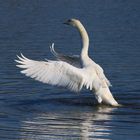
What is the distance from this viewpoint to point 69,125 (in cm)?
1596

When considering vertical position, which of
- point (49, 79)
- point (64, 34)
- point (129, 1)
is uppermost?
point (129, 1)

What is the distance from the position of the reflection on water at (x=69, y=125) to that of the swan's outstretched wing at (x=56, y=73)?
1.99ft

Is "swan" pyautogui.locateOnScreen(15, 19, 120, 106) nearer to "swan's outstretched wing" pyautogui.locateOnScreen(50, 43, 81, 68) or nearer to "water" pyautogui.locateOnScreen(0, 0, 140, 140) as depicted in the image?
"water" pyautogui.locateOnScreen(0, 0, 140, 140)

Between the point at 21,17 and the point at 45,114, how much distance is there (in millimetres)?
17930

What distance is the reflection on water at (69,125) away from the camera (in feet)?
48.8

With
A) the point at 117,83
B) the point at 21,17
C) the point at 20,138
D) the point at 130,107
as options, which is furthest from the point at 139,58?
the point at 21,17

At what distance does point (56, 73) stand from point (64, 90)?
2725mm

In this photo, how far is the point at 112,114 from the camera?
17.3 m

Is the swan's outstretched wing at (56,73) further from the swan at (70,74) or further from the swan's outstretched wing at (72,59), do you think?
the swan's outstretched wing at (72,59)

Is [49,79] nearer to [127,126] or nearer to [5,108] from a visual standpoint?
[5,108]

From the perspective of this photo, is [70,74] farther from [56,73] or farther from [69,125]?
[69,125]

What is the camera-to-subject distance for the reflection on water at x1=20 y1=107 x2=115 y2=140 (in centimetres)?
1486

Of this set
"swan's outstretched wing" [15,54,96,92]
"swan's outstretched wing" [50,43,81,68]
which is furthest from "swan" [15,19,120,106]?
"swan's outstretched wing" [50,43,81,68]

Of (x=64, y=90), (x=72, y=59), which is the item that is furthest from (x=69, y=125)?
(x=64, y=90)
